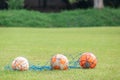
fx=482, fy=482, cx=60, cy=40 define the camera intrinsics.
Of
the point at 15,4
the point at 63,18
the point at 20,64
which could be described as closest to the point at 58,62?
→ the point at 20,64

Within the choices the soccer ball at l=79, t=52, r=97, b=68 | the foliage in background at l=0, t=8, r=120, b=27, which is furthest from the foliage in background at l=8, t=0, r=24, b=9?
the soccer ball at l=79, t=52, r=97, b=68

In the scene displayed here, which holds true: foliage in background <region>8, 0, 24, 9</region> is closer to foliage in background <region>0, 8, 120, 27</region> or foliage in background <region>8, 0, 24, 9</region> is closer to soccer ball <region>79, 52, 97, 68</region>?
foliage in background <region>0, 8, 120, 27</region>

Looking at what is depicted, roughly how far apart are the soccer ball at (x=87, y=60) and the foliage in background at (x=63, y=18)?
87.7ft

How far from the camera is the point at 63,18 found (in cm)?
4053

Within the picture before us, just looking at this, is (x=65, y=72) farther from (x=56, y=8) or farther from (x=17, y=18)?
(x=56, y=8)

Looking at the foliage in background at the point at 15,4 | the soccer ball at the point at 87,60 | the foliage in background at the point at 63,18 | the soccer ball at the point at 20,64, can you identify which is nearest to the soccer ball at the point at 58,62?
the soccer ball at the point at 87,60

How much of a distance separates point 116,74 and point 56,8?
125 ft

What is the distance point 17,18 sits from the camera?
1550 inches

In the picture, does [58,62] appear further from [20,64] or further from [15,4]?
[15,4]

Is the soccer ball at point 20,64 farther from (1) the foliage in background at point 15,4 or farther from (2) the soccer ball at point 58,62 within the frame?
(1) the foliage in background at point 15,4

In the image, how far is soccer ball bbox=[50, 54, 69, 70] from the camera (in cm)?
1115

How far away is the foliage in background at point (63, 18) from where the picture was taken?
127ft

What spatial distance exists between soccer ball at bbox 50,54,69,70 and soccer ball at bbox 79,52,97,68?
0.44m

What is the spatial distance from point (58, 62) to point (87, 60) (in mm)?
759
